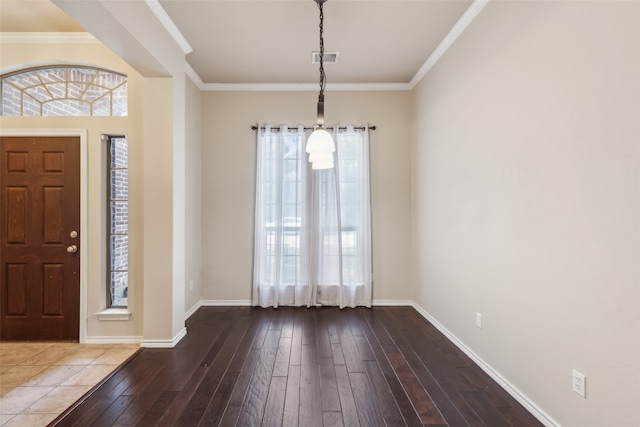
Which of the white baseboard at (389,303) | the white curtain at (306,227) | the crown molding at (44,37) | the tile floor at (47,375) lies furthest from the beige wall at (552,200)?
the crown molding at (44,37)

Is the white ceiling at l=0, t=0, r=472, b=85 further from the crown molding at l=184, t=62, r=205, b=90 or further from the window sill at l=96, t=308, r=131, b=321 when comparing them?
the window sill at l=96, t=308, r=131, b=321

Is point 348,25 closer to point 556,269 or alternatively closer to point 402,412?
point 556,269

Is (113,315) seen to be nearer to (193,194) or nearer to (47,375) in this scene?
(47,375)

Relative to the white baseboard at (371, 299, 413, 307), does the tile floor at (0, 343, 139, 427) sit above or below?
below

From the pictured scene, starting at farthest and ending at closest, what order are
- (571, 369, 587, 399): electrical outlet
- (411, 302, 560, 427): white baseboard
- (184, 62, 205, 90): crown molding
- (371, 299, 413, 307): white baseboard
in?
(371, 299, 413, 307): white baseboard
(184, 62, 205, 90): crown molding
(411, 302, 560, 427): white baseboard
(571, 369, 587, 399): electrical outlet

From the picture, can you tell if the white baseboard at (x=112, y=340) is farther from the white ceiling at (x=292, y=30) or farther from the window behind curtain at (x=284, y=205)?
the white ceiling at (x=292, y=30)

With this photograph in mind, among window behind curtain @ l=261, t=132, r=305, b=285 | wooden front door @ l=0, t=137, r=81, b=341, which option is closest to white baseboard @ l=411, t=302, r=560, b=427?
window behind curtain @ l=261, t=132, r=305, b=285

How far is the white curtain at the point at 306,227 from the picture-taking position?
4090mm

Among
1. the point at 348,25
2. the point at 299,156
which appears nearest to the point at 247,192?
the point at 299,156

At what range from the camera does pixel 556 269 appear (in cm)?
178

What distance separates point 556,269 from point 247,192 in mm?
3443

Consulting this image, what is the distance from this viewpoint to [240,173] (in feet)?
13.7

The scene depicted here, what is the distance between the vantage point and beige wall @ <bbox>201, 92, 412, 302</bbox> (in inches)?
165

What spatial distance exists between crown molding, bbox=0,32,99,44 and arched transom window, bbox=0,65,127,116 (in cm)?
25
